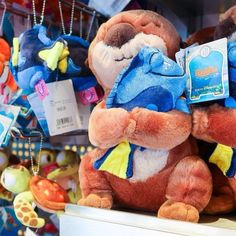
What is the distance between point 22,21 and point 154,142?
0.69m

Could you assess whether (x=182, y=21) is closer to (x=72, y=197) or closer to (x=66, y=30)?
(x=66, y=30)

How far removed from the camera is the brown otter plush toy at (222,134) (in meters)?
0.56

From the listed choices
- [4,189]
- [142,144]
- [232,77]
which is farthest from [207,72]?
[4,189]

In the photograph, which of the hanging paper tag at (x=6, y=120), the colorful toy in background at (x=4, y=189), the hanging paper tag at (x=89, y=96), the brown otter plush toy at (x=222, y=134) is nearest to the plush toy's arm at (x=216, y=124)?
the brown otter plush toy at (x=222, y=134)

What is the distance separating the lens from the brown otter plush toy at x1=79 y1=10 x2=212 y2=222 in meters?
0.58

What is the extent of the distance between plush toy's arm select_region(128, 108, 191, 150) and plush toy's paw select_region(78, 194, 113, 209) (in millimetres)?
143

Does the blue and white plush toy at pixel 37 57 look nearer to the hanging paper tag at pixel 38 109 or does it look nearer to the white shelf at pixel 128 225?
the hanging paper tag at pixel 38 109

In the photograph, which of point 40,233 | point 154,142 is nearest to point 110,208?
point 154,142

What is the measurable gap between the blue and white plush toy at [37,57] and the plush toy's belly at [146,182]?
0.28 m

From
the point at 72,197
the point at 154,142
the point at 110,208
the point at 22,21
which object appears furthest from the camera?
the point at 22,21

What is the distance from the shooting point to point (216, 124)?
1.86ft

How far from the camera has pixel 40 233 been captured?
3.45 ft

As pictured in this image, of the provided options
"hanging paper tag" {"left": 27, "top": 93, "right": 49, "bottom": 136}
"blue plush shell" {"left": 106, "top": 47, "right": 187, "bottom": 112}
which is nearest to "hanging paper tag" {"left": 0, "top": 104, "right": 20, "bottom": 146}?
"hanging paper tag" {"left": 27, "top": 93, "right": 49, "bottom": 136}

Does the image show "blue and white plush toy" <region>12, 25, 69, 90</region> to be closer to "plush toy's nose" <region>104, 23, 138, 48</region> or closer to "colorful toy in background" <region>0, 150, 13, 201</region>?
"plush toy's nose" <region>104, 23, 138, 48</region>
